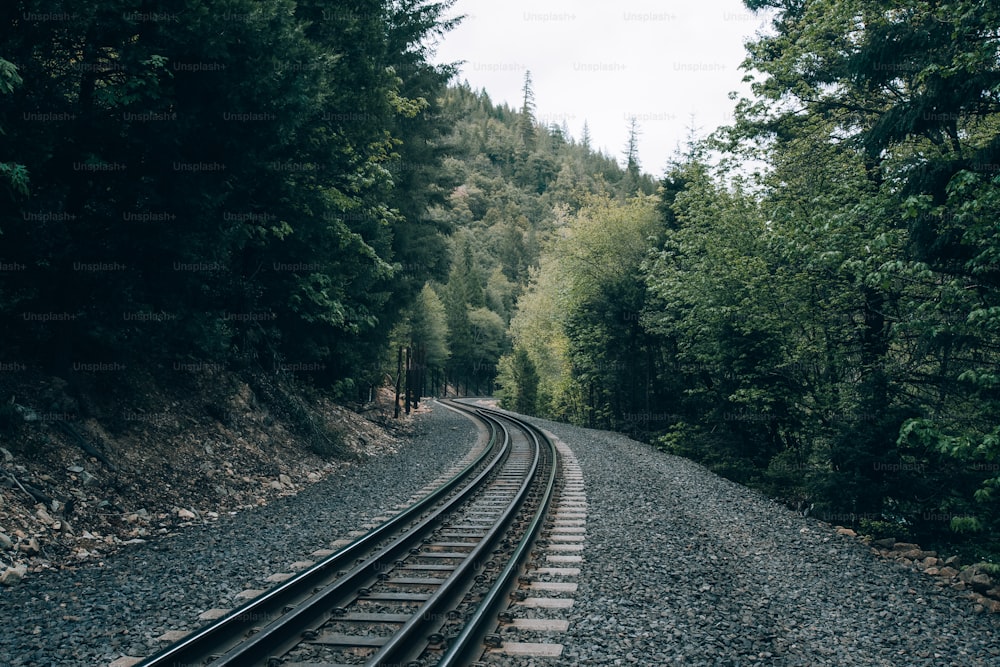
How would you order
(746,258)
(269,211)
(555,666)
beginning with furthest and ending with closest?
1. (746,258)
2. (269,211)
3. (555,666)

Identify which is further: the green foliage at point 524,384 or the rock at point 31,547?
the green foliage at point 524,384

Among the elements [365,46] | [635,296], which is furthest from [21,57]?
[635,296]

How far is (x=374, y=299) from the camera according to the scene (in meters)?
18.5

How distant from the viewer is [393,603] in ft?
19.1

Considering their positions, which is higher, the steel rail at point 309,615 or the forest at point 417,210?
the forest at point 417,210

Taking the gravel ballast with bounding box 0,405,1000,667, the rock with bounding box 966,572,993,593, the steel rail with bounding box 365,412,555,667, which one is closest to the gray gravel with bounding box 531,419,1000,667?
the gravel ballast with bounding box 0,405,1000,667

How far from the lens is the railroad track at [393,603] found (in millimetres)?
4574

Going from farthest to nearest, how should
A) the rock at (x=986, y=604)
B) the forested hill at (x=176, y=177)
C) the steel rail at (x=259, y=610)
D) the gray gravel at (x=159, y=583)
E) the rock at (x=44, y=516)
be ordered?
the forested hill at (x=176, y=177) → the rock at (x=44, y=516) → the rock at (x=986, y=604) → the gray gravel at (x=159, y=583) → the steel rail at (x=259, y=610)

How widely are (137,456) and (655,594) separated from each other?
7.77 meters

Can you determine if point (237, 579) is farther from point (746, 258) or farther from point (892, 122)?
point (746, 258)

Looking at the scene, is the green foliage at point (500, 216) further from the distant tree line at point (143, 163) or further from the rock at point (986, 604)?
the rock at point (986, 604)

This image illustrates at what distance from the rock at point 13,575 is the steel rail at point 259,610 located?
8.25 feet

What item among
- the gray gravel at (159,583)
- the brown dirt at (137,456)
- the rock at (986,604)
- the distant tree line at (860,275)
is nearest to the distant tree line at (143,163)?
the brown dirt at (137,456)

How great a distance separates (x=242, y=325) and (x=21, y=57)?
7.26 metres
